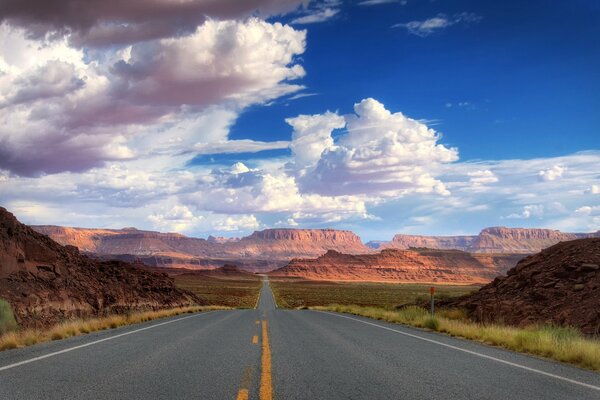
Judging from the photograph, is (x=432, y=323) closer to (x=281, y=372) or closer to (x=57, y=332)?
(x=281, y=372)

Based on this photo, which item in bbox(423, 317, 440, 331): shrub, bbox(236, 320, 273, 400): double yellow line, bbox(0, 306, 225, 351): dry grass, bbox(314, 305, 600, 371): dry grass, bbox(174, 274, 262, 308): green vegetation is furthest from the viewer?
bbox(174, 274, 262, 308): green vegetation

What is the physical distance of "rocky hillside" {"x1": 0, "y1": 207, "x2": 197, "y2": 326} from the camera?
70.2 ft

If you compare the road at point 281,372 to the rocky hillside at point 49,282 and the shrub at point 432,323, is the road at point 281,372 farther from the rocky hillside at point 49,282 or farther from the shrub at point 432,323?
the rocky hillside at point 49,282

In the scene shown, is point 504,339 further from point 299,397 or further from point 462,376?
point 299,397

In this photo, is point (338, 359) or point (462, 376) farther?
point (338, 359)

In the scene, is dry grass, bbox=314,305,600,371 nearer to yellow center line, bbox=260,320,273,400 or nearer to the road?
the road

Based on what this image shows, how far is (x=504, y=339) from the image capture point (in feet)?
45.1

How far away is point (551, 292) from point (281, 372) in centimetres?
1521

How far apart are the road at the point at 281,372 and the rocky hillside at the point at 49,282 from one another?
980 cm

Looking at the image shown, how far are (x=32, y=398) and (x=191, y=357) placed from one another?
4.04 meters

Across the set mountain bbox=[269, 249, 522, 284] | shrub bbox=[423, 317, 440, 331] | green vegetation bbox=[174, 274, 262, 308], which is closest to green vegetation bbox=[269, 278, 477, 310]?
green vegetation bbox=[174, 274, 262, 308]

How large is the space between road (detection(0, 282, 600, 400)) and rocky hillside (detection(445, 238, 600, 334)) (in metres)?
6.42

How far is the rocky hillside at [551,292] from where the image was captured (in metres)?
17.2

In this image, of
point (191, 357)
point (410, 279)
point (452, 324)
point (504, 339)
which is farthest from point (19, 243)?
point (410, 279)
